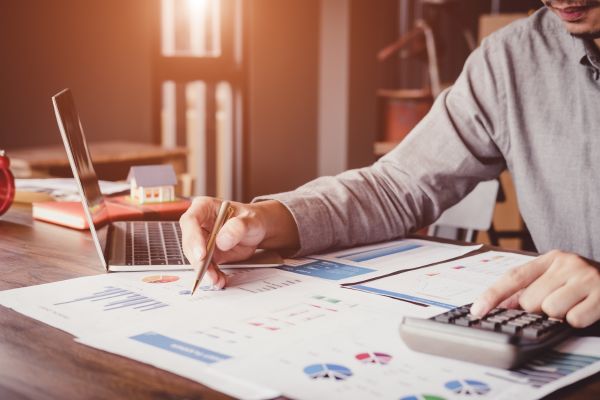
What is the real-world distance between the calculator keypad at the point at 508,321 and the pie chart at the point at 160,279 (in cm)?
41

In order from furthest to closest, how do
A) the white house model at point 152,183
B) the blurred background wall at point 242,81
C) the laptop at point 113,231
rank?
the blurred background wall at point 242,81
the white house model at point 152,183
the laptop at point 113,231

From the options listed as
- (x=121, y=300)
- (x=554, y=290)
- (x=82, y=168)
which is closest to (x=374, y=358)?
(x=554, y=290)

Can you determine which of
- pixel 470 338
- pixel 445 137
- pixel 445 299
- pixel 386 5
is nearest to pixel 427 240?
pixel 445 137

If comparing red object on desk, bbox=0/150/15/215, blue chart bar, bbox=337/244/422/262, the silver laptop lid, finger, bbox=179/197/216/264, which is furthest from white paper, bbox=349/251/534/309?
red object on desk, bbox=0/150/15/215

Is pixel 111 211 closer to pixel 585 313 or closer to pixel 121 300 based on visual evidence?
pixel 121 300

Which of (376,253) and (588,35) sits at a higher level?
(588,35)

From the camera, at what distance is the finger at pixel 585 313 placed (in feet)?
2.60

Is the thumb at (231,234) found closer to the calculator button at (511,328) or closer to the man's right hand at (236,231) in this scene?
the man's right hand at (236,231)

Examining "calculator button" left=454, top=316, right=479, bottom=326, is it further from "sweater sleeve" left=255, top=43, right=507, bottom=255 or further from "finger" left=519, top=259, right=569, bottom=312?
"sweater sleeve" left=255, top=43, right=507, bottom=255

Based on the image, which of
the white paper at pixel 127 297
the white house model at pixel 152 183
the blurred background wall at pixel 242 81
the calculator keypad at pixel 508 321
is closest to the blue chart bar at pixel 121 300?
the white paper at pixel 127 297

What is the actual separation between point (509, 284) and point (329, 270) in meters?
0.33

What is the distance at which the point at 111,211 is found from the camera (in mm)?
1510

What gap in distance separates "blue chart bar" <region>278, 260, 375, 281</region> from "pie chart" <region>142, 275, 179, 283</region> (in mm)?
165

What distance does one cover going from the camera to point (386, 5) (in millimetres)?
5266
